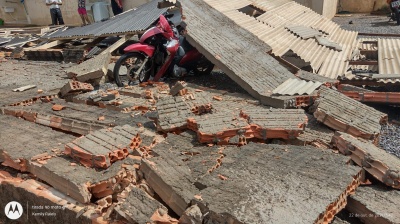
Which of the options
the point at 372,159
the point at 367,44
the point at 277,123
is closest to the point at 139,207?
the point at 277,123

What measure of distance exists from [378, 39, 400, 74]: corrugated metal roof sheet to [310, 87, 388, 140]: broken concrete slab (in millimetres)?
2489

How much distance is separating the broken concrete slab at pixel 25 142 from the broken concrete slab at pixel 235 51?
2.84m

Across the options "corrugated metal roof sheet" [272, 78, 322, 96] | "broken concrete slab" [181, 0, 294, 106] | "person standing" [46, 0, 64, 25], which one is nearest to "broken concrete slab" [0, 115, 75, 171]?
"broken concrete slab" [181, 0, 294, 106]

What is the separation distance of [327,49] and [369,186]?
223 inches

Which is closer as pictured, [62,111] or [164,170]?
[164,170]

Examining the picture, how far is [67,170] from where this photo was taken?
332 cm

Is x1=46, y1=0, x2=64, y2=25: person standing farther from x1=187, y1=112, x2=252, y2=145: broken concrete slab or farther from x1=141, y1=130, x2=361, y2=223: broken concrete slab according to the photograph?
x1=141, y1=130, x2=361, y2=223: broken concrete slab

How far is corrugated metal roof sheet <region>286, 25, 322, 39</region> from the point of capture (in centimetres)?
877

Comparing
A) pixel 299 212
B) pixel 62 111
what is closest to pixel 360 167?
pixel 299 212

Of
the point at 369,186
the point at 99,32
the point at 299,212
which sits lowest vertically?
the point at 369,186

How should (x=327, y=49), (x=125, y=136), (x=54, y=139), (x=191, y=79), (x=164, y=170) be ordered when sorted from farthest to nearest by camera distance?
(x=327, y=49) < (x=191, y=79) < (x=54, y=139) < (x=125, y=136) < (x=164, y=170)

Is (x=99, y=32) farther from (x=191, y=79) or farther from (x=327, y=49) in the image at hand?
(x=327, y=49)

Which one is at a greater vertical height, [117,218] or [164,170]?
[164,170]

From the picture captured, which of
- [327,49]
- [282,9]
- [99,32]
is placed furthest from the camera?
[282,9]
